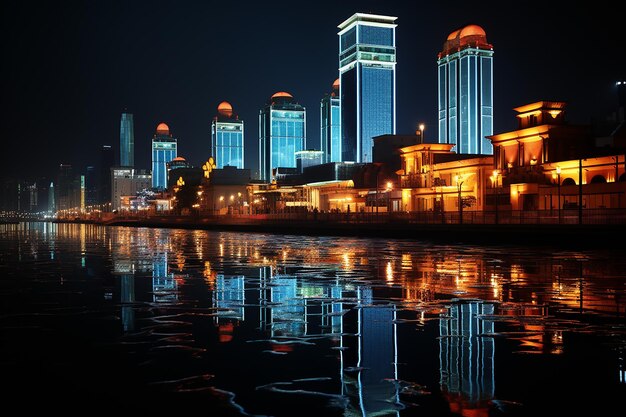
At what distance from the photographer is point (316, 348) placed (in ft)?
30.4

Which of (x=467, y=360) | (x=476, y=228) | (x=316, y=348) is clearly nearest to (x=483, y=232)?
(x=476, y=228)

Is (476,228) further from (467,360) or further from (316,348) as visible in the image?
(467,360)

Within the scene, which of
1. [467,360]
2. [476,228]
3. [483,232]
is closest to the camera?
[467,360]

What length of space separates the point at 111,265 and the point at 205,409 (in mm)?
21244

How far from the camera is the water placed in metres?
6.62

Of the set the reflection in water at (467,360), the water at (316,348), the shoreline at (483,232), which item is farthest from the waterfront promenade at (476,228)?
the reflection in water at (467,360)

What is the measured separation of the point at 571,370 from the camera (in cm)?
782

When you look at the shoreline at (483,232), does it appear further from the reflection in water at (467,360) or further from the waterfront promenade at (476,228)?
the reflection in water at (467,360)

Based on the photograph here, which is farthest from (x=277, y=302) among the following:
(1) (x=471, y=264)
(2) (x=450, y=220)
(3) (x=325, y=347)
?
(2) (x=450, y=220)

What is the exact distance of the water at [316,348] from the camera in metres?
6.62

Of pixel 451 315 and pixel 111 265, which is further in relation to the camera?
pixel 111 265

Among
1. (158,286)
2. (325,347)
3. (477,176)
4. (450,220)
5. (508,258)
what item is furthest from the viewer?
(477,176)

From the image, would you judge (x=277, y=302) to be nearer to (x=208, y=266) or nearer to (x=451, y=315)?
(x=451, y=315)

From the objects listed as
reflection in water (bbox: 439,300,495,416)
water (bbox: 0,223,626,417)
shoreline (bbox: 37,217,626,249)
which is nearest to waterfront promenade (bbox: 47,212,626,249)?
shoreline (bbox: 37,217,626,249)
